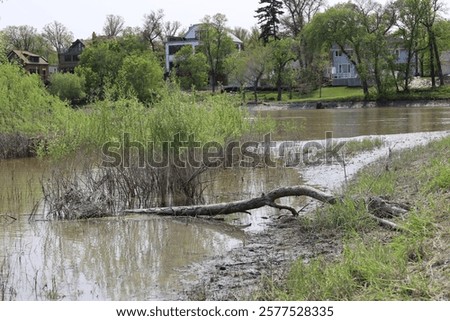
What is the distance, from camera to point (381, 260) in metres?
7.48

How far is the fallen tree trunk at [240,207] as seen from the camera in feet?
40.7

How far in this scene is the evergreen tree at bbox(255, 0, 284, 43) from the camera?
9256 centimetres

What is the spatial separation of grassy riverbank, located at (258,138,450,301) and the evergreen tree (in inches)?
3316

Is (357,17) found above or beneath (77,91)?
above

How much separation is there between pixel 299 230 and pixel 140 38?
297ft

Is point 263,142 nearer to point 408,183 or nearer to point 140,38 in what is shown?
point 408,183

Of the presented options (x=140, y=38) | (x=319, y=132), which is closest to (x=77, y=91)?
(x=140, y=38)

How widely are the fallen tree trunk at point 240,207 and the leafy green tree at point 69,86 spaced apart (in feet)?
222

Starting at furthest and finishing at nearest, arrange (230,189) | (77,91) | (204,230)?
(77,91) → (230,189) → (204,230)

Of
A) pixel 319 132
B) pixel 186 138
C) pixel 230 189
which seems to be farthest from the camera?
pixel 319 132

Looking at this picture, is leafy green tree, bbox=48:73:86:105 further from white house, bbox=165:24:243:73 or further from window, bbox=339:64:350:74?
window, bbox=339:64:350:74

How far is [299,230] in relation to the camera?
11.3 metres

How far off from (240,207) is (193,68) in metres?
71.6

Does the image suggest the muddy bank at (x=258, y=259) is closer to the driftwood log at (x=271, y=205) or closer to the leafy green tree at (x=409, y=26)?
the driftwood log at (x=271, y=205)
